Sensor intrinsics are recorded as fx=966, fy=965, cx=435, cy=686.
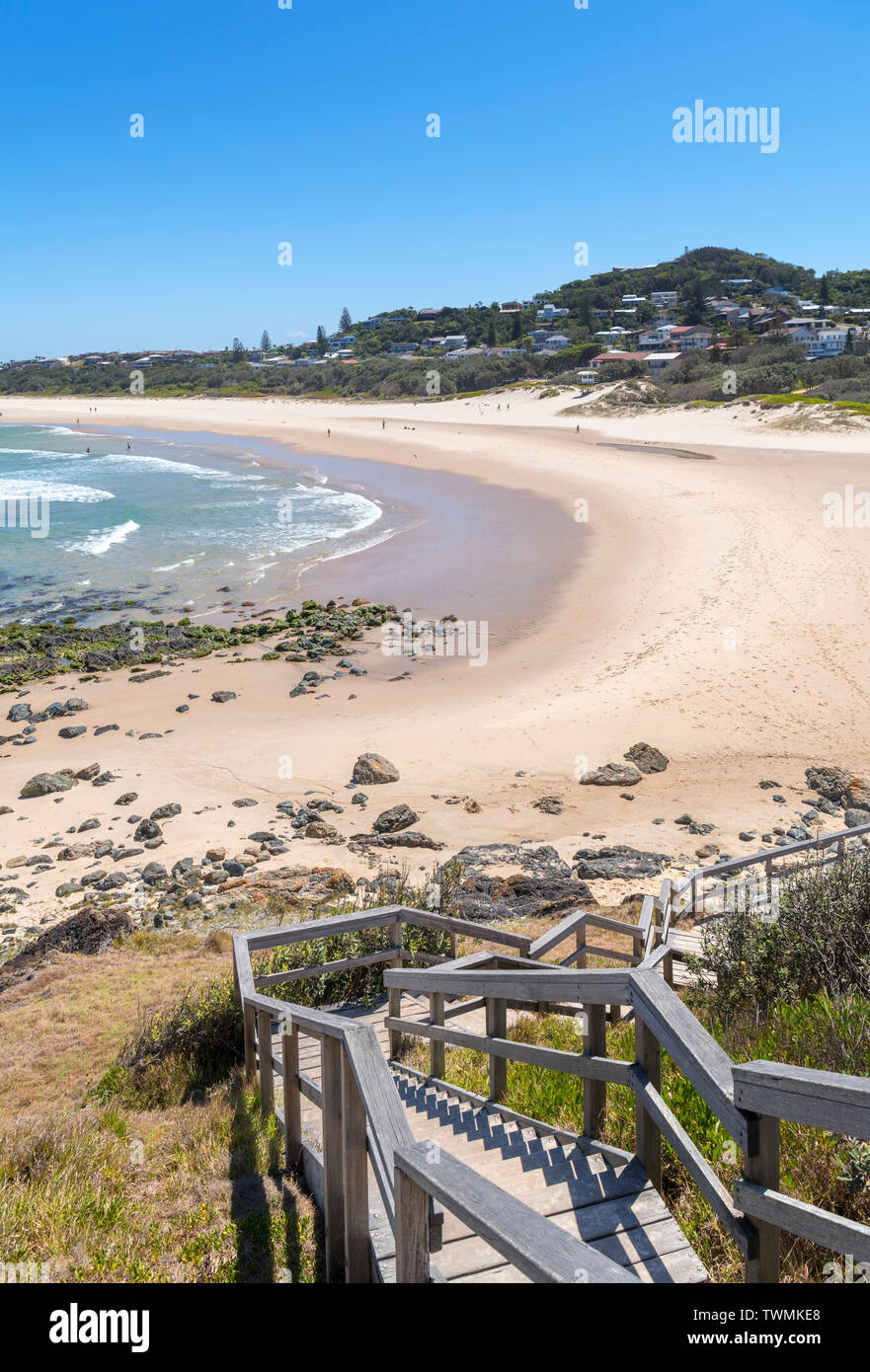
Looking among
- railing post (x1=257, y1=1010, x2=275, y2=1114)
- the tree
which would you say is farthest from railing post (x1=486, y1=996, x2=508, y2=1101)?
the tree

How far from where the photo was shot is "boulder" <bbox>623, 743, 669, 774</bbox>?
15.2 metres

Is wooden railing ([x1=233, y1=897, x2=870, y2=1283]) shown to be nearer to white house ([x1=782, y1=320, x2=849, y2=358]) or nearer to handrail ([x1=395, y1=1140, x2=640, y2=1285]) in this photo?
handrail ([x1=395, y1=1140, x2=640, y2=1285])

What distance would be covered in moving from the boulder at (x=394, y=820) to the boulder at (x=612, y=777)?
292 centimetres

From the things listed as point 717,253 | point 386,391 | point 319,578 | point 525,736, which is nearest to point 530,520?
point 319,578

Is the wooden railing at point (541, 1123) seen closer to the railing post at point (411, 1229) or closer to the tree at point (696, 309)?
the railing post at point (411, 1229)

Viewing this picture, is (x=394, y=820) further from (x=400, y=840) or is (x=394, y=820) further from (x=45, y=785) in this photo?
(x=45, y=785)

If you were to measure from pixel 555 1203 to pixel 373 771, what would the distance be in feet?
39.9

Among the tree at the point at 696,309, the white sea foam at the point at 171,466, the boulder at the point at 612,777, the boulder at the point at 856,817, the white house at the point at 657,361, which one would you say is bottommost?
Result: the boulder at the point at 856,817

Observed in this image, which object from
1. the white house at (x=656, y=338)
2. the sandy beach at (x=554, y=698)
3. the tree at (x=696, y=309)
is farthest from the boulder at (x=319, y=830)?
the tree at (x=696, y=309)

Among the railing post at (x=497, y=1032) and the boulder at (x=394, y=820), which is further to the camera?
the boulder at (x=394, y=820)

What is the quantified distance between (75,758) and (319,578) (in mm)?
14183

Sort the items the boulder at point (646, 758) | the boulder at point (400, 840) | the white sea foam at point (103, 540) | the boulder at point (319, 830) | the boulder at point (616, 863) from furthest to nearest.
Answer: the white sea foam at point (103, 540)
the boulder at point (646, 758)
the boulder at point (319, 830)
the boulder at point (400, 840)
the boulder at point (616, 863)

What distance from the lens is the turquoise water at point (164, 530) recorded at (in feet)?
99.3
